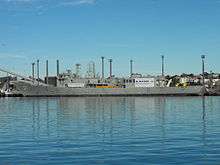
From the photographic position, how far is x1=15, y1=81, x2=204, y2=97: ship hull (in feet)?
329

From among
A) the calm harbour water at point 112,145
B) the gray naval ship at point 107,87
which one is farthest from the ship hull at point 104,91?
the calm harbour water at point 112,145

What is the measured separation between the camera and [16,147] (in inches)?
566

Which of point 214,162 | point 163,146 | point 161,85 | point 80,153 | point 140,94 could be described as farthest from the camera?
point 161,85

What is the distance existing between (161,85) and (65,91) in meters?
31.8

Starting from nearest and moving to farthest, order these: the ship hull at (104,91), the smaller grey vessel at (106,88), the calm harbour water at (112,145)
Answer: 1. the calm harbour water at (112,145)
2. the ship hull at (104,91)
3. the smaller grey vessel at (106,88)

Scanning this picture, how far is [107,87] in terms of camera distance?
105312 mm

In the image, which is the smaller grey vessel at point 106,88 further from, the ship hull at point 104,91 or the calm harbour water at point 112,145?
the calm harbour water at point 112,145

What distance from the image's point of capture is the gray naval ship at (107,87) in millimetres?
100500

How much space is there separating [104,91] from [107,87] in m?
3.10

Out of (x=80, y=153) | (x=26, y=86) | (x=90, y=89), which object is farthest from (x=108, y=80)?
(x=80, y=153)

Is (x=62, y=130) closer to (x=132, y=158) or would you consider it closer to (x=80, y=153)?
(x=80, y=153)

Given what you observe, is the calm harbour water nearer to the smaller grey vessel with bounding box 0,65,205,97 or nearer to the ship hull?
the ship hull

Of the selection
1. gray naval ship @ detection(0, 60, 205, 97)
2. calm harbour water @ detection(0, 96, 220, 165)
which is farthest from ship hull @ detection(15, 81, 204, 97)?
calm harbour water @ detection(0, 96, 220, 165)

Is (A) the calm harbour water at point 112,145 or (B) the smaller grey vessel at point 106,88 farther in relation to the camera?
(B) the smaller grey vessel at point 106,88
